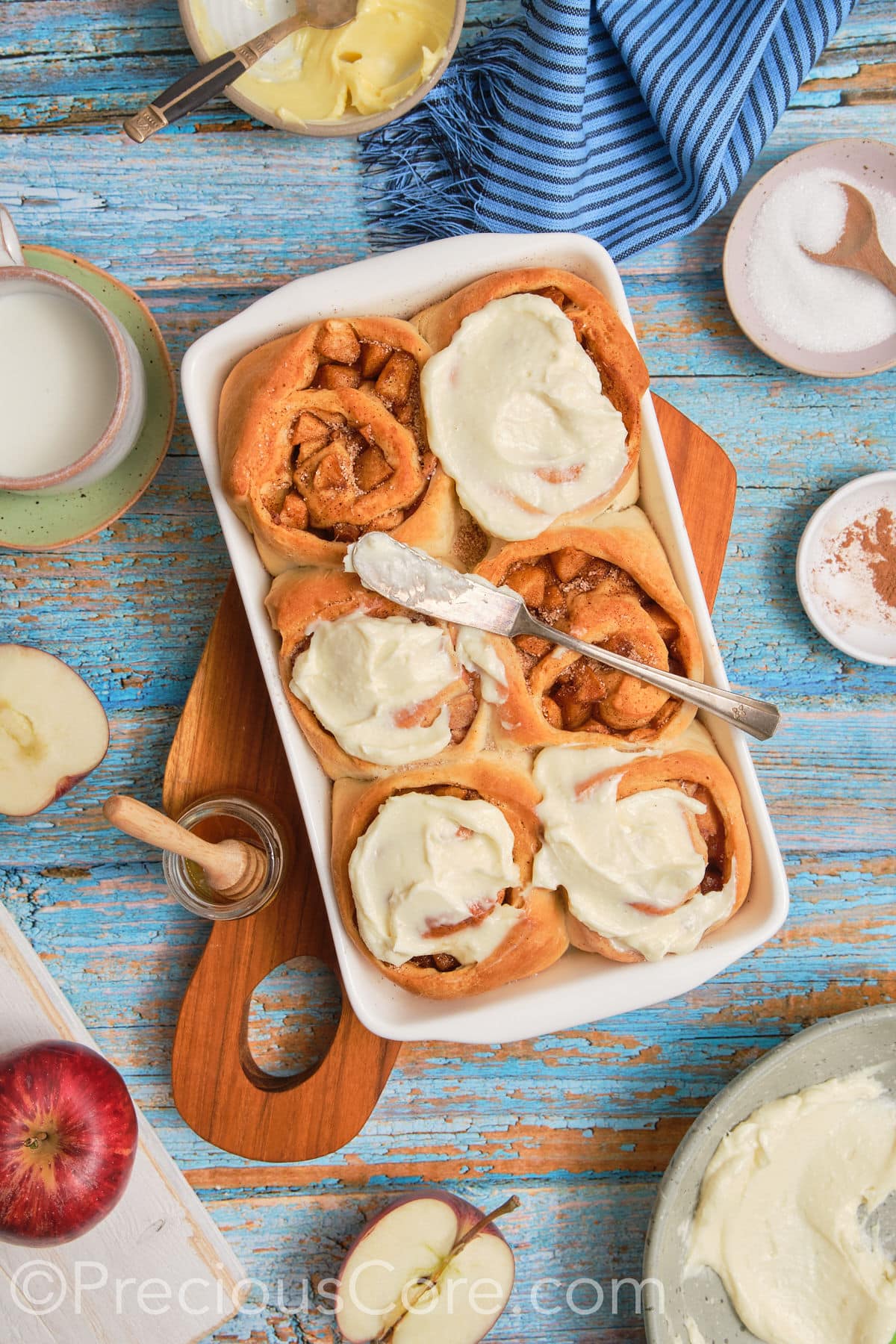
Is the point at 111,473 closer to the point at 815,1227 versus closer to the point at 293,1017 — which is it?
the point at 293,1017

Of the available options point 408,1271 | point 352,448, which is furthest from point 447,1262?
point 352,448

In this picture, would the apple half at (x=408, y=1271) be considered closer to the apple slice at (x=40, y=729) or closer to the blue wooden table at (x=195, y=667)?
the blue wooden table at (x=195, y=667)

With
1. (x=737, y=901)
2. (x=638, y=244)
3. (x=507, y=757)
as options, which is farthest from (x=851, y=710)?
(x=638, y=244)

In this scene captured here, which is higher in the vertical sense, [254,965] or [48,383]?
[48,383]

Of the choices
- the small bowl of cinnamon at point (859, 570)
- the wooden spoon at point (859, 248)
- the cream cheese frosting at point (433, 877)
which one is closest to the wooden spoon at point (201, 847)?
the cream cheese frosting at point (433, 877)

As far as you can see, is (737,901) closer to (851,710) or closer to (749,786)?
(749,786)

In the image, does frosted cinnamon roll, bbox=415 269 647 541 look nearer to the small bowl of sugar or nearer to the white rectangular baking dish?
the white rectangular baking dish
